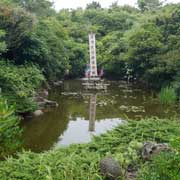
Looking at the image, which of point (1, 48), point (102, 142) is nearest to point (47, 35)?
point (1, 48)

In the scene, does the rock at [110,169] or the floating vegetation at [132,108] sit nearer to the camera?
the rock at [110,169]

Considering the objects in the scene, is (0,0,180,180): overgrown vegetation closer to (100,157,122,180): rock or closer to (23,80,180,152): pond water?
(100,157,122,180): rock

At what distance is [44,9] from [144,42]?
7.91 meters

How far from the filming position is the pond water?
431 inches

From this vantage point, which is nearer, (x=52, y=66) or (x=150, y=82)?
(x=52, y=66)

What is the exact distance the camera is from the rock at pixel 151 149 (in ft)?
20.3

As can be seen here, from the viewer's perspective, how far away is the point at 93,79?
79.7ft

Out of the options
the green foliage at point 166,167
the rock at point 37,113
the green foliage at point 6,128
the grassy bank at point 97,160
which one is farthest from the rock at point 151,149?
the rock at point 37,113

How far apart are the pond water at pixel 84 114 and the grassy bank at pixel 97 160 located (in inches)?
72.5

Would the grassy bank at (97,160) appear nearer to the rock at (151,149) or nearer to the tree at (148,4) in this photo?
the rock at (151,149)

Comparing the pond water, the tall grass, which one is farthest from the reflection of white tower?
the tall grass

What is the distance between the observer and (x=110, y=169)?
5926mm

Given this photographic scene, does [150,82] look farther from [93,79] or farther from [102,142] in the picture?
[102,142]

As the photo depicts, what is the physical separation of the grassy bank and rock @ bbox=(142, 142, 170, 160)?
152 millimetres
